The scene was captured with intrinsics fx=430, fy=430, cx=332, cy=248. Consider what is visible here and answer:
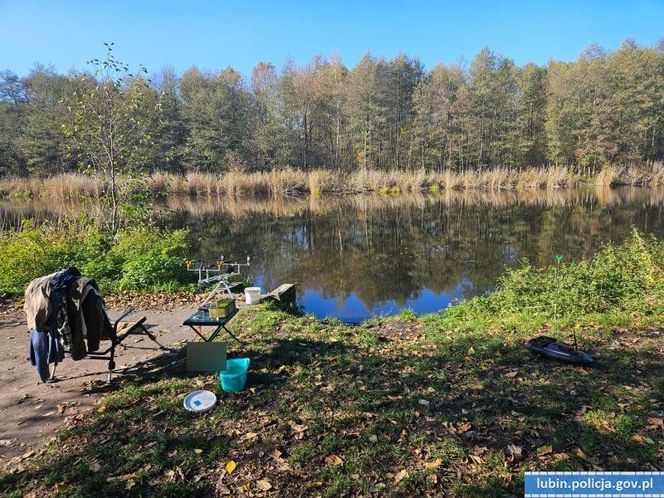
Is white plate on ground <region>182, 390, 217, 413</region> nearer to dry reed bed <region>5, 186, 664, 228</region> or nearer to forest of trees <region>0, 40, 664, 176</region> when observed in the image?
dry reed bed <region>5, 186, 664, 228</region>

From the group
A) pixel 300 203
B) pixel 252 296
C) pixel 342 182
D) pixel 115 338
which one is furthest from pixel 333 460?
pixel 342 182

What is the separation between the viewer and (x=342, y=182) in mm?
33969

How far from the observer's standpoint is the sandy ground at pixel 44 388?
3352 mm

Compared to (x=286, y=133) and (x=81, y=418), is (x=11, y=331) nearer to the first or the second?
(x=81, y=418)

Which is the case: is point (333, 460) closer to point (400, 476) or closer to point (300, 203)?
point (400, 476)

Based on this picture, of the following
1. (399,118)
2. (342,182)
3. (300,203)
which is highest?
(399,118)

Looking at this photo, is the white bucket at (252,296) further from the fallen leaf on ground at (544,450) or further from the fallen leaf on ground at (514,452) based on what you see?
the fallen leaf on ground at (544,450)

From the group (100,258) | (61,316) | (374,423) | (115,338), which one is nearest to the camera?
(374,423)

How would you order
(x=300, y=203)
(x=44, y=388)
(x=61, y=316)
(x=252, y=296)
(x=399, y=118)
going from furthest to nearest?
(x=399, y=118)
(x=300, y=203)
(x=252, y=296)
(x=44, y=388)
(x=61, y=316)

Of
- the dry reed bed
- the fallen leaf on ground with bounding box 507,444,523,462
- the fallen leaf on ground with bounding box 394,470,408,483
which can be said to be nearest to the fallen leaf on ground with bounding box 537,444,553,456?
the fallen leaf on ground with bounding box 507,444,523,462

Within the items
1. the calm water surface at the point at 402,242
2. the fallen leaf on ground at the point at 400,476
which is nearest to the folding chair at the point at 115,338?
the fallen leaf on ground at the point at 400,476

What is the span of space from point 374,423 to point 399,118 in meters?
42.0

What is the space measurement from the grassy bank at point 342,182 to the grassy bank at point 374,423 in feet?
89.9

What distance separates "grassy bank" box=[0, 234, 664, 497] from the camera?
2.74 meters
